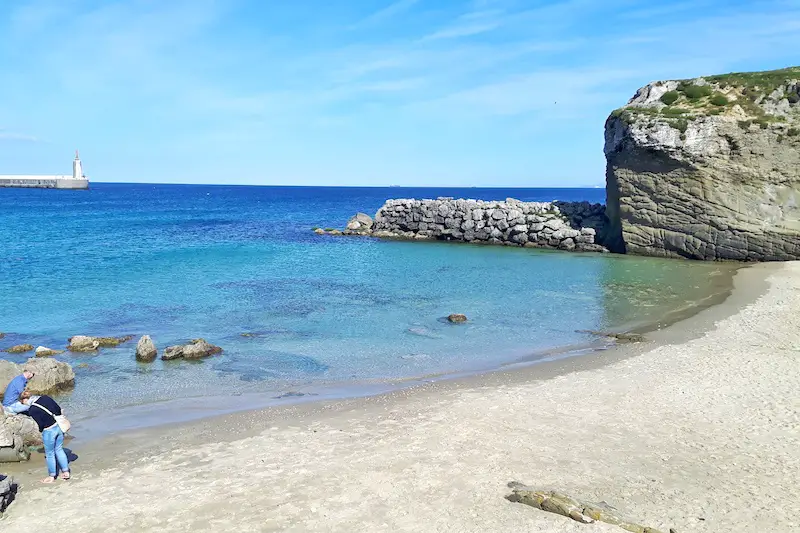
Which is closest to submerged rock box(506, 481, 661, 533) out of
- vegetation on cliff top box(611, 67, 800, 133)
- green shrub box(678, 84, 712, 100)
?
vegetation on cliff top box(611, 67, 800, 133)

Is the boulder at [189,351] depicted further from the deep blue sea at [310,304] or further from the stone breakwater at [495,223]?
the stone breakwater at [495,223]

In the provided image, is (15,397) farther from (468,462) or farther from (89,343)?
(89,343)

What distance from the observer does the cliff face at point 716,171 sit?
37844 millimetres

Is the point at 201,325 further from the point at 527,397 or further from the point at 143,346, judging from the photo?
the point at 527,397

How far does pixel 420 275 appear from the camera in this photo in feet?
116

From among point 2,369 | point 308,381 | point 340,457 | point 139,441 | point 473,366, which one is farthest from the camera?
point 473,366

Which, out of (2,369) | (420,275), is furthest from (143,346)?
(420,275)

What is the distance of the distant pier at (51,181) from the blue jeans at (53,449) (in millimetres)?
168472

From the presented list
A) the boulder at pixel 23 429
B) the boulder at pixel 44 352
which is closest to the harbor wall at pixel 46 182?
the boulder at pixel 44 352

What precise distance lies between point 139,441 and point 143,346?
6623mm

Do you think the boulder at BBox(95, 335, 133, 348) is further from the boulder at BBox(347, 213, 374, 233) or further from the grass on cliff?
the grass on cliff

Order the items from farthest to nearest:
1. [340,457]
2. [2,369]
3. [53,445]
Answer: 1. [2,369]
2. [340,457]
3. [53,445]

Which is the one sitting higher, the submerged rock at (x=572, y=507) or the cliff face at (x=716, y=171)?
the cliff face at (x=716, y=171)

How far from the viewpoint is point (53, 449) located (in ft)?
34.2
